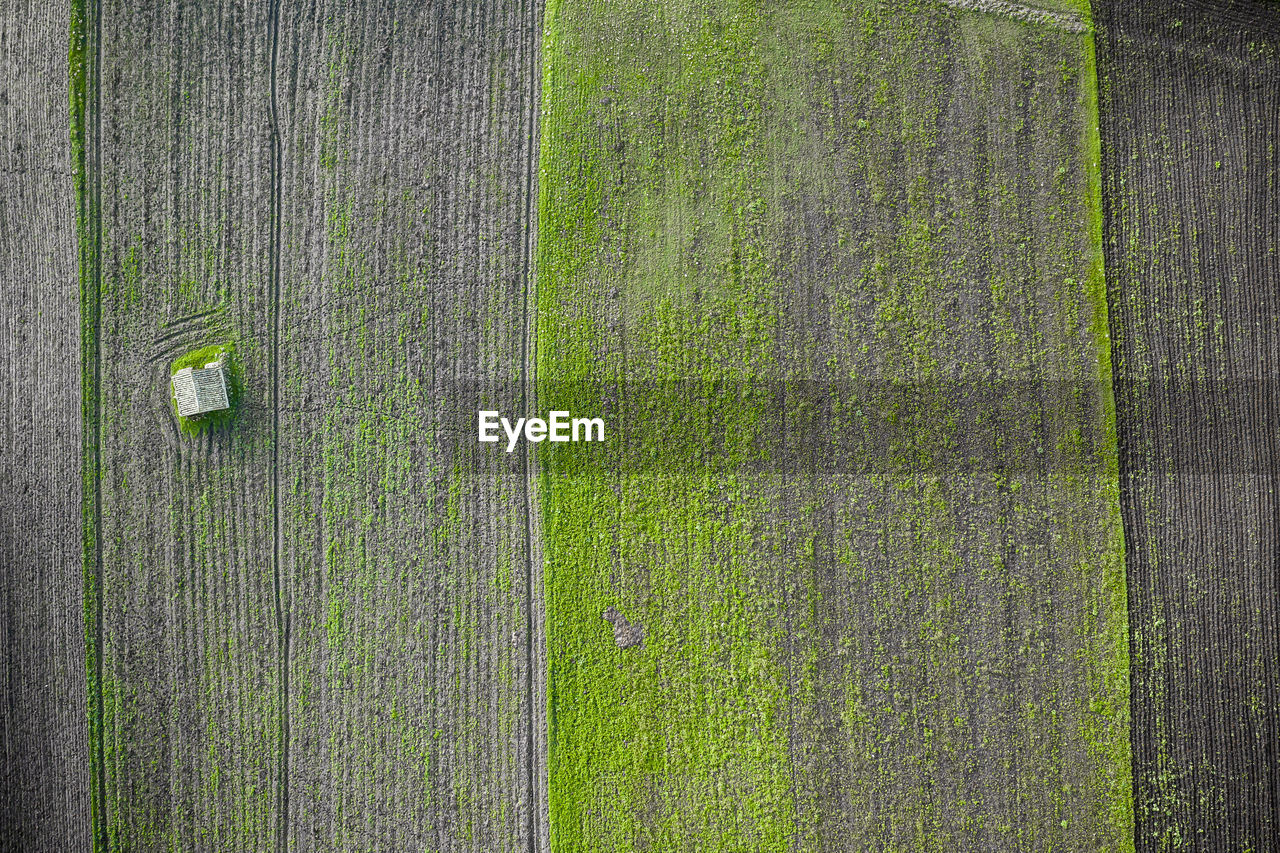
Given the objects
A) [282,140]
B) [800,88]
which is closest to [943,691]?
[800,88]

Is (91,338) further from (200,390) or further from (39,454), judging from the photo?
(200,390)

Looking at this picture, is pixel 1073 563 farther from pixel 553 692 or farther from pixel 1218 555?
pixel 553 692

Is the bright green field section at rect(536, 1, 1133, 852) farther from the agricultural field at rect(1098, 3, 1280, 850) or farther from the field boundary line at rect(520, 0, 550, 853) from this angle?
the agricultural field at rect(1098, 3, 1280, 850)

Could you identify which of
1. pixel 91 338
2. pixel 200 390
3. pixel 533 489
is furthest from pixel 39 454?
pixel 533 489

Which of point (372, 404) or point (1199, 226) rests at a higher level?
point (1199, 226)

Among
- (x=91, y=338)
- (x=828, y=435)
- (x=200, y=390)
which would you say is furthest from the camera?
(x=91, y=338)

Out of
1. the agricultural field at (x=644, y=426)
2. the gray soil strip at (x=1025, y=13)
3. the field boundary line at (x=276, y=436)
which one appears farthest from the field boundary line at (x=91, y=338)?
the gray soil strip at (x=1025, y=13)

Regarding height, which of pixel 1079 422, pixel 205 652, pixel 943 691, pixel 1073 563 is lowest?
pixel 943 691

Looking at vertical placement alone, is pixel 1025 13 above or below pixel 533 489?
above
